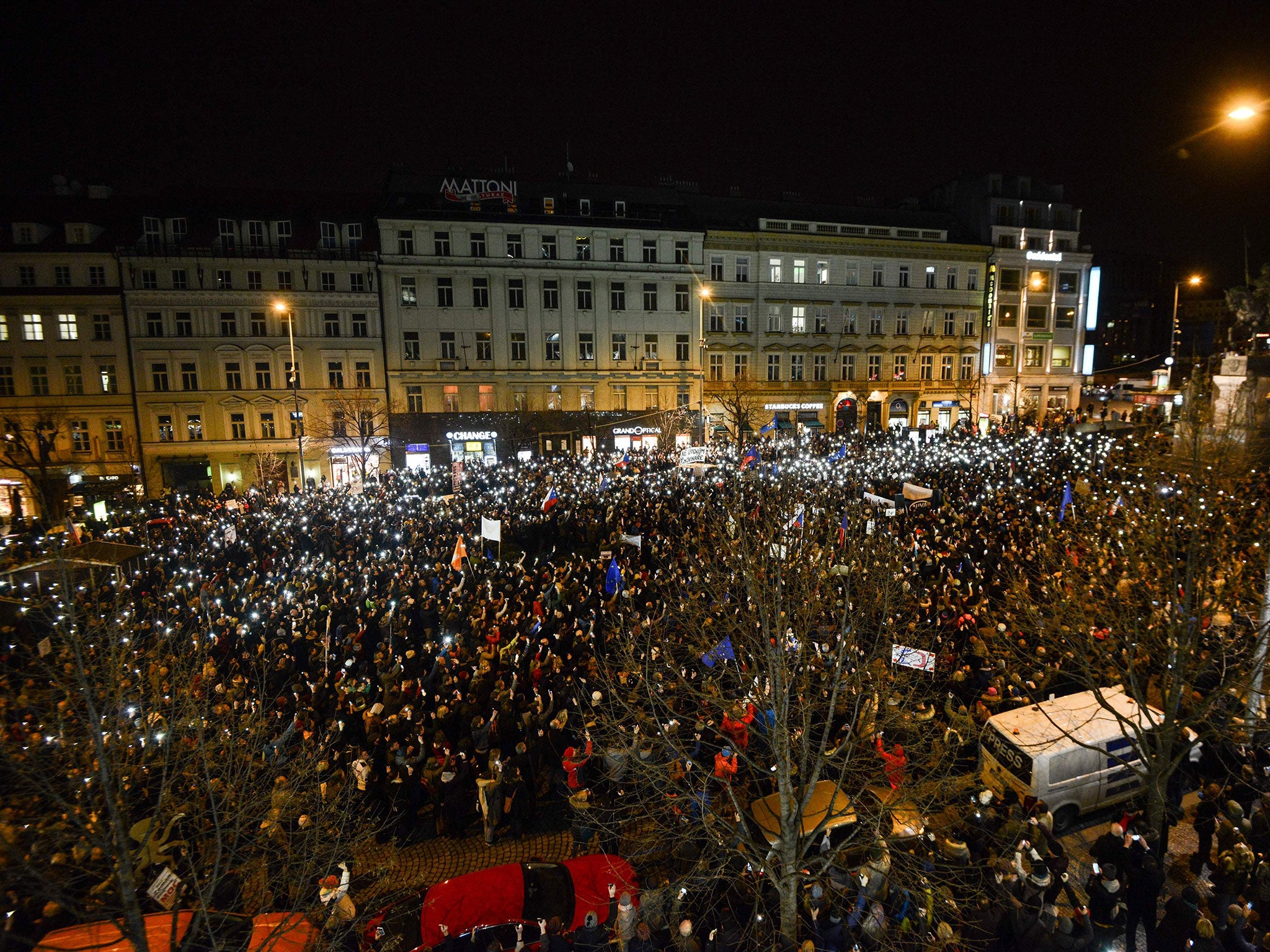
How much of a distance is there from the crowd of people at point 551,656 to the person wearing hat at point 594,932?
144 millimetres

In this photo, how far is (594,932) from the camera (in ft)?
22.7

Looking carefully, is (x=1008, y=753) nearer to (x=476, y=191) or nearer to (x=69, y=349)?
(x=476, y=191)

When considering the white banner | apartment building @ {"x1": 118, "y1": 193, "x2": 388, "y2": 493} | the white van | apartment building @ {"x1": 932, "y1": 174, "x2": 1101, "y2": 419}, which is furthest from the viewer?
apartment building @ {"x1": 932, "y1": 174, "x2": 1101, "y2": 419}

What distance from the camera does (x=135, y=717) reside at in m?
8.47

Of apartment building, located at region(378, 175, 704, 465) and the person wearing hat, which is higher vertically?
apartment building, located at region(378, 175, 704, 465)

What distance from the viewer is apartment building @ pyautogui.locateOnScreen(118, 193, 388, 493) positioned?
37688mm

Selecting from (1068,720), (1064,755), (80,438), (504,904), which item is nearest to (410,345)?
(80,438)

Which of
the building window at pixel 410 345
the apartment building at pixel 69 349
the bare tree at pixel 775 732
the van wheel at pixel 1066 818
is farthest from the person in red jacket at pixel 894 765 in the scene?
the apartment building at pixel 69 349

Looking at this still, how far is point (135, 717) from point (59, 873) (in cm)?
192

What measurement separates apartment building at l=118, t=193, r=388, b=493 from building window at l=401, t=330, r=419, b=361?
1510 millimetres

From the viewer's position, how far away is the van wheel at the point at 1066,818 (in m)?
9.59

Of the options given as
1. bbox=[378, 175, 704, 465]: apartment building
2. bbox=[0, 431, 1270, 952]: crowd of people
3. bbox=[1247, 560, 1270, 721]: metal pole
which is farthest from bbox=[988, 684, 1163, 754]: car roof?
bbox=[378, 175, 704, 465]: apartment building

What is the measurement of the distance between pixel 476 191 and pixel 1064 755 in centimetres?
4103

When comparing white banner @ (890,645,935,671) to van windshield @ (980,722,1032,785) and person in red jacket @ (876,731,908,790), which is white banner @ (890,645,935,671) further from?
person in red jacket @ (876,731,908,790)
